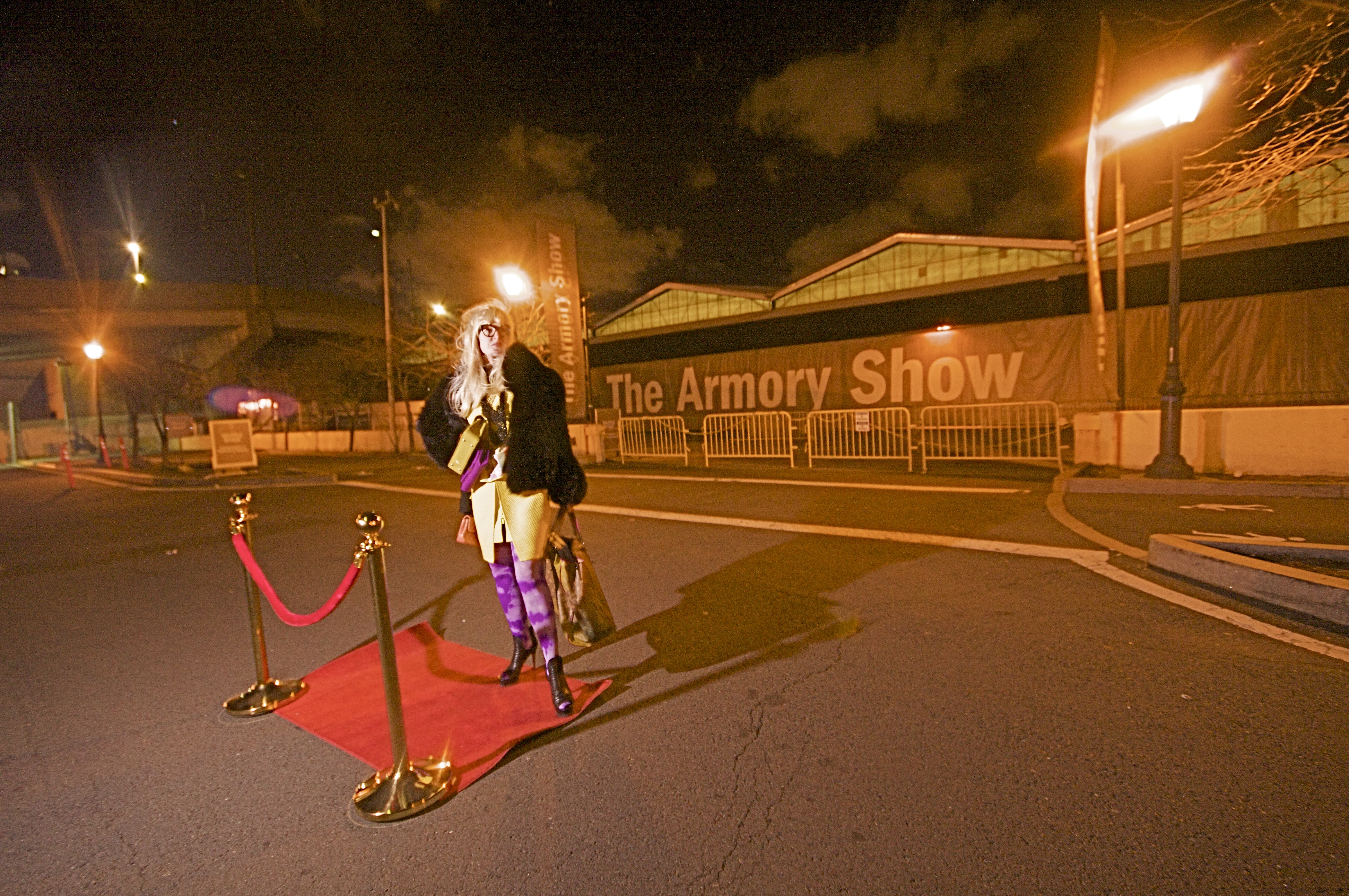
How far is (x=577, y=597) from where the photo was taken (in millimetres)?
3084

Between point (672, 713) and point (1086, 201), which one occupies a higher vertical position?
point (1086, 201)

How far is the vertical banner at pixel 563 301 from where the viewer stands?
14.6 metres

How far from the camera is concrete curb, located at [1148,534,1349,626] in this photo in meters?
3.49

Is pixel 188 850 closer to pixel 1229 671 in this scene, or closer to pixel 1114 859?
pixel 1114 859

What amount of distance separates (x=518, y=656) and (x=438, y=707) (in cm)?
46

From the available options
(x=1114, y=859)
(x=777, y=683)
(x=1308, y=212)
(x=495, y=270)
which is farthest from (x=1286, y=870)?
(x=1308, y=212)

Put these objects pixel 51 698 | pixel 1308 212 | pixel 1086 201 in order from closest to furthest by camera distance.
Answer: pixel 51 698, pixel 1086 201, pixel 1308 212

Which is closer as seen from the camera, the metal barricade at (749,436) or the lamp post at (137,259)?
the metal barricade at (749,436)

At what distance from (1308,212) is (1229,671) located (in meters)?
22.4

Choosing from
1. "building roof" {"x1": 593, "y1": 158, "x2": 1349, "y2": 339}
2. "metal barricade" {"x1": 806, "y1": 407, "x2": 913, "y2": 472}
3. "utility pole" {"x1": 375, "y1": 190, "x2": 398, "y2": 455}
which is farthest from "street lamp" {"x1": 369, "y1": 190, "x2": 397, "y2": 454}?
"metal barricade" {"x1": 806, "y1": 407, "x2": 913, "y2": 472}

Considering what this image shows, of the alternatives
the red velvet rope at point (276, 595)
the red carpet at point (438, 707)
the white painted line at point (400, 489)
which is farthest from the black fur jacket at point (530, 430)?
the white painted line at point (400, 489)

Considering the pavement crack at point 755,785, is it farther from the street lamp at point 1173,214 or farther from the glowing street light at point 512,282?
the glowing street light at point 512,282

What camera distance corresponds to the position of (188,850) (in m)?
2.12

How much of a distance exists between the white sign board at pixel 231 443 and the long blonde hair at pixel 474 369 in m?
17.9
